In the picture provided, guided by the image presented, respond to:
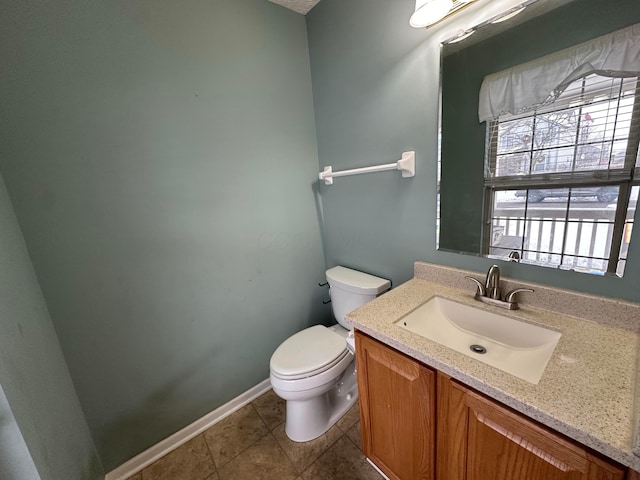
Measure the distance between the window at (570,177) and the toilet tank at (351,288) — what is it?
0.63 meters

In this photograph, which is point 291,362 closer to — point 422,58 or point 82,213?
point 82,213

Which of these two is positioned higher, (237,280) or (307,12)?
(307,12)

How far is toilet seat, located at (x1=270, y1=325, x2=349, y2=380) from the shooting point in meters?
1.31

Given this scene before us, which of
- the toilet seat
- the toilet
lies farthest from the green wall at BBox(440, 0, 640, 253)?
the toilet seat

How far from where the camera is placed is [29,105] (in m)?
0.95

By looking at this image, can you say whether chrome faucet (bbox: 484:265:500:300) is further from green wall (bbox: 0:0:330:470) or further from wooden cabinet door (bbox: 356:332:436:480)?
green wall (bbox: 0:0:330:470)

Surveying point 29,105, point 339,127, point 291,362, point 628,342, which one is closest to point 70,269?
point 29,105

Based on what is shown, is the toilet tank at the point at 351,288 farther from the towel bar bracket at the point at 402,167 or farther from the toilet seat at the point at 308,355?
the towel bar bracket at the point at 402,167

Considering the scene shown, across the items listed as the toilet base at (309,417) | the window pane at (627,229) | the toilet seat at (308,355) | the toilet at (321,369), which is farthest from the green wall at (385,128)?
the toilet base at (309,417)

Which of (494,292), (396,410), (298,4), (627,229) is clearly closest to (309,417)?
(396,410)

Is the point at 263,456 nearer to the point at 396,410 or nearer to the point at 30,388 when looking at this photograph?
the point at 396,410

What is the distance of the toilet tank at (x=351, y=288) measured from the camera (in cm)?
147

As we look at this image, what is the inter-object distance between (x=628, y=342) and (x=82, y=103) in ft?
6.98

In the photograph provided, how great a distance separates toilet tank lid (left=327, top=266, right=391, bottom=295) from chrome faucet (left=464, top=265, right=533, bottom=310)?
1.65 feet
